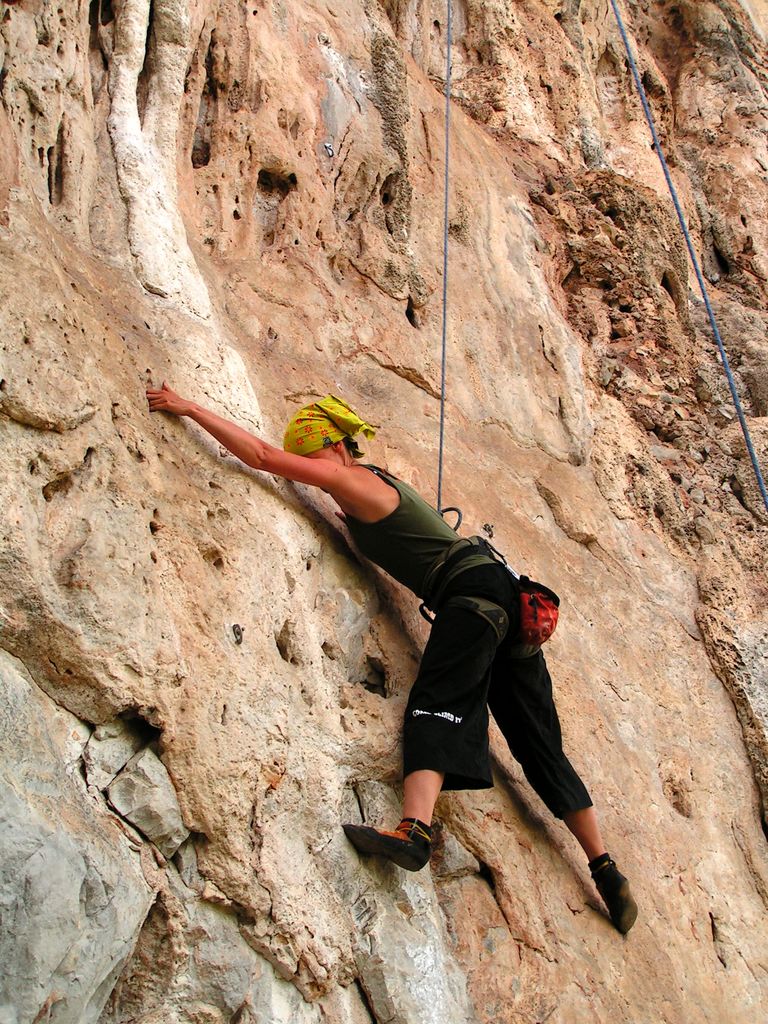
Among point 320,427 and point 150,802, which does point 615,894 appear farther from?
point 320,427

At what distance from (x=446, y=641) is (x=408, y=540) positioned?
448 mm

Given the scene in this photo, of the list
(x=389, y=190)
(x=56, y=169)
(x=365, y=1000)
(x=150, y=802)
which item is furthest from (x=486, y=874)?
(x=389, y=190)


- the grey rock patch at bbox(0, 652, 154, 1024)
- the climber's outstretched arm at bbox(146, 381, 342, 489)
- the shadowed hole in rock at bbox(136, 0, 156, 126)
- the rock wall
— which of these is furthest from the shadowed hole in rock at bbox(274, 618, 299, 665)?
the shadowed hole in rock at bbox(136, 0, 156, 126)

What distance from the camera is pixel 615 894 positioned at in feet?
13.1

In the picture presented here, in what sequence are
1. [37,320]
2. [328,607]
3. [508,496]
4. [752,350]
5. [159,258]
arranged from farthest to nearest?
[752,350], [508,496], [159,258], [328,607], [37,320]

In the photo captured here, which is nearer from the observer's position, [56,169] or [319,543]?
[319,543]

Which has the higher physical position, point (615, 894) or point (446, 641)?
point (446, 641)

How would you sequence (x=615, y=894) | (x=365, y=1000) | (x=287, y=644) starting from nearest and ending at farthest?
1. (x=365, y=1000)
2. (x=287, y=644)
3. (x=615, y=894)

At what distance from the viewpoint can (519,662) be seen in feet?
13.5

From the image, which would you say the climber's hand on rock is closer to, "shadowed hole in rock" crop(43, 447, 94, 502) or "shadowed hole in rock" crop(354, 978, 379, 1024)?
"shadowed hole in rock" crop(43, 447, 94, 502)

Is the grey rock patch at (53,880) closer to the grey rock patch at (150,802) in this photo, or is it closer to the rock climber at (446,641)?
the grey rock patch at (150,802)

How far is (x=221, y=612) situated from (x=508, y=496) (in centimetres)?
260

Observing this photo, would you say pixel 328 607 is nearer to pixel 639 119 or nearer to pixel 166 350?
pixel 166 350

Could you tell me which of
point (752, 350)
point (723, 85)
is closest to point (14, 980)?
point (752, 350)
